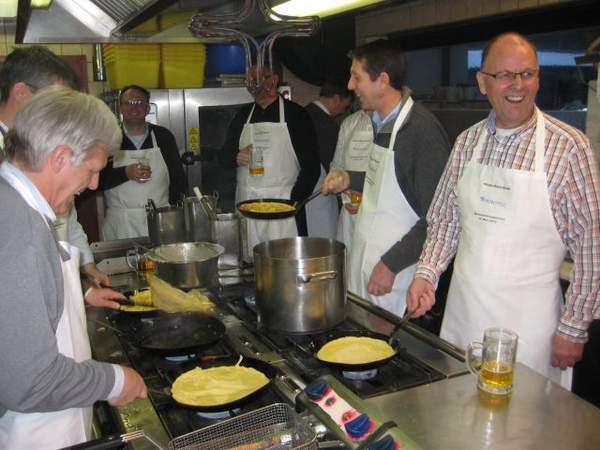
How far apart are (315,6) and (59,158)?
39.1 inches

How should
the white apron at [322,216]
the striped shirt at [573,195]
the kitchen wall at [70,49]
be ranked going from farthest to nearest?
1. the kitchen wall at [70,49]
2. the white apron at [322,216]
3. the striped shirt at [573,195]

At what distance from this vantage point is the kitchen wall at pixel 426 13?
10.4 ft

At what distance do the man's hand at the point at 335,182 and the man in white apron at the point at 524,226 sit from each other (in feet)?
2.17

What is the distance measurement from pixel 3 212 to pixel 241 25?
1.24 metres

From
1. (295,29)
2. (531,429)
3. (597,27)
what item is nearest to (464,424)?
(531,429)

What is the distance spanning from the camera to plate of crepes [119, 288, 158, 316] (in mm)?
1765

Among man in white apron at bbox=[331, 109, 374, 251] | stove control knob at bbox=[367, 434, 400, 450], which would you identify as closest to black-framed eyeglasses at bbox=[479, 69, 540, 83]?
stove control knob at bbox=[367, 434, 400, 450]

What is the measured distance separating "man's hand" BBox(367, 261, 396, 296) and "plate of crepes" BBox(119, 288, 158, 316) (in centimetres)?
83

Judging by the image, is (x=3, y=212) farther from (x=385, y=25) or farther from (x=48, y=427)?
(x=385, y=25)

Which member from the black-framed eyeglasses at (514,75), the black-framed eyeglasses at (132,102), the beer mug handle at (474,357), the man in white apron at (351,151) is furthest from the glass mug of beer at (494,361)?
the black-framed eyeglasses at (132,102)

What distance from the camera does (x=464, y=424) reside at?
1.16m

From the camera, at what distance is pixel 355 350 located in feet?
4.84

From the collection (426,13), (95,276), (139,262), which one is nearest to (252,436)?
(95,276)

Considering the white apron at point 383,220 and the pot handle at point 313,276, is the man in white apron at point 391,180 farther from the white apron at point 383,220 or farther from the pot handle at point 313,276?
the pot handle at point 313,276
